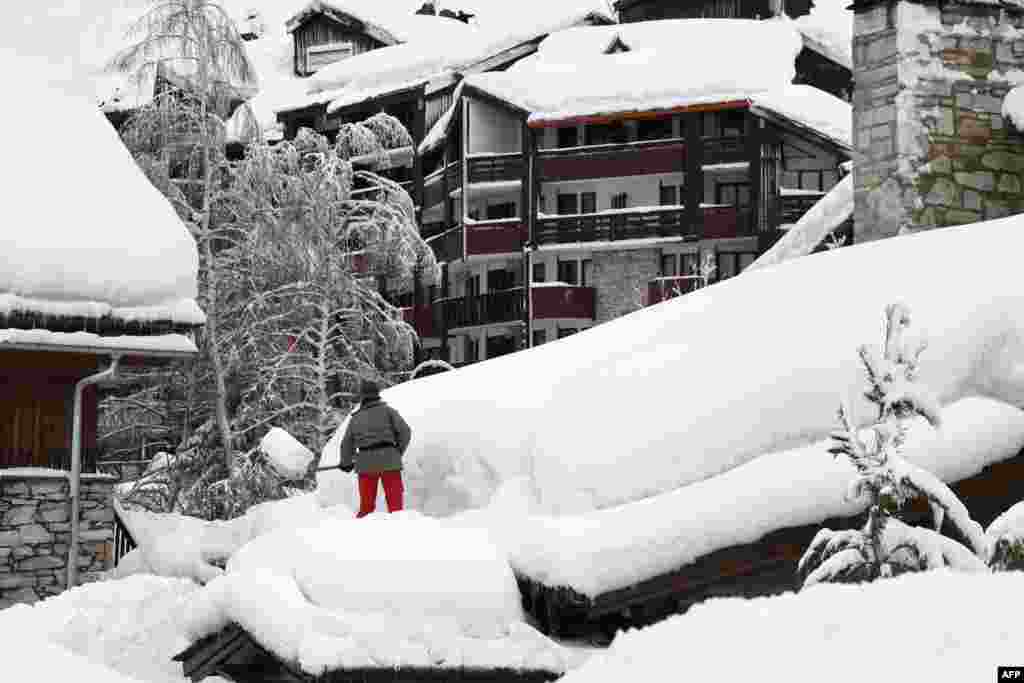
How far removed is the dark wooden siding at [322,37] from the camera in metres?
45.9

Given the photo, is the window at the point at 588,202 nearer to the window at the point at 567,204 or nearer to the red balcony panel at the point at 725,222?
the window at the point at 567,204

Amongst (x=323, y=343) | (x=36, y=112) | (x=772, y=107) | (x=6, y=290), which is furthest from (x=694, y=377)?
(x=772, y=107)

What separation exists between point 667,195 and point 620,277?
2.24m

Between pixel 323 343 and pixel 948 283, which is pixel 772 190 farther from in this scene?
pixel 948 283

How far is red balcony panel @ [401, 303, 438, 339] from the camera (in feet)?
137

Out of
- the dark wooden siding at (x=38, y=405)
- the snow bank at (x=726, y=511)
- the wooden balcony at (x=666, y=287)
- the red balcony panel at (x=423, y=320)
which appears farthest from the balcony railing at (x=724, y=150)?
the snow bank at (x=726, y=511)

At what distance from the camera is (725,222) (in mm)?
36281

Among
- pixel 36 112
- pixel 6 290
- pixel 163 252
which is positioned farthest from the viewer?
pixel 36 112

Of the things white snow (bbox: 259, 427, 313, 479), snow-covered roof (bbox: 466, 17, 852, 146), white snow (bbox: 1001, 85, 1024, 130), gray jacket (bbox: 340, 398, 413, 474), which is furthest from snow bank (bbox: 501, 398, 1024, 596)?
snow-covered roof (bbox: 466, 17, 852, 146)

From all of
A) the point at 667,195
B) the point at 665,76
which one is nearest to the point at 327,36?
the point at 667,195

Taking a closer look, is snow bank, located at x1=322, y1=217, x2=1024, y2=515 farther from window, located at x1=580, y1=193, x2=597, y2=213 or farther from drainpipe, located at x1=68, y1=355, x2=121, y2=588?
window, located at x1=580, y1=193, x2=597, y2=213

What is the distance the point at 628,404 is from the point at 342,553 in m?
1.76

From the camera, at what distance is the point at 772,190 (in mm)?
36062

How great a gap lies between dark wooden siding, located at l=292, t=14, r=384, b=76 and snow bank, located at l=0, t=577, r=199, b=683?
32.1 metres
